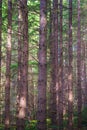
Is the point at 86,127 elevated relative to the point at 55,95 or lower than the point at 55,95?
lower

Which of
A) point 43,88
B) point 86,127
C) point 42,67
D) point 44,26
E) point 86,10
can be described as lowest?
point 86,127

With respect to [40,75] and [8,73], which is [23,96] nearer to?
[40,75]

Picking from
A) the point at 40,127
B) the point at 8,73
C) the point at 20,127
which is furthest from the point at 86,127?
the point at 40,127

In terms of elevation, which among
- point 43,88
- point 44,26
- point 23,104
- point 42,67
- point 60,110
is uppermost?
point 44,26

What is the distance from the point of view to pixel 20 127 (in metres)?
10.8

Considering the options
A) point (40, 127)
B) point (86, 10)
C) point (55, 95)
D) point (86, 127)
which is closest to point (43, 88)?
point (40, 127)

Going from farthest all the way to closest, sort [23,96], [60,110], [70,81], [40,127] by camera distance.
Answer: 1. [60,110]
2. [70,81]
3. [23,96]
4. [40,127]

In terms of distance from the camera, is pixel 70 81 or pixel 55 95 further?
pixel 55 95

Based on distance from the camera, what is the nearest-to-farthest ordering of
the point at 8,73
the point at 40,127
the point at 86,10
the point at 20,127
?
the point at 40,127 < the point at 20,127 < the point at 8,73 < the point at 86,10

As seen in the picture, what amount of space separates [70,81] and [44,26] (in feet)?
28.0

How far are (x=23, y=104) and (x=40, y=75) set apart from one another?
10.3ft

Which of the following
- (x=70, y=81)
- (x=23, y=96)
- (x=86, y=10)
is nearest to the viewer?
(x=23, y=96)

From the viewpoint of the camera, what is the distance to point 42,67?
24.0 feet

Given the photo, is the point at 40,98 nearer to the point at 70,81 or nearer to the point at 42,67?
the point at 42,67
